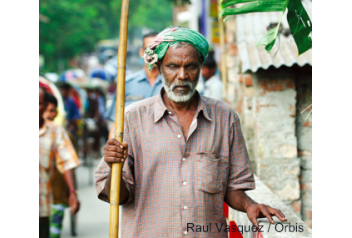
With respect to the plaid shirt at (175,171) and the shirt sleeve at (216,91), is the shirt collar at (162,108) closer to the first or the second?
the plaid shirt at (175,171)

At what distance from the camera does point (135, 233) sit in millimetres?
2410

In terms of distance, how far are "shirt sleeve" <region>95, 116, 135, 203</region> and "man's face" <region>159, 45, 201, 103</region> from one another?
0.34 meters

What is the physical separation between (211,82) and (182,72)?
4.75m

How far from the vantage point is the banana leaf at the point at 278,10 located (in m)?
2.58

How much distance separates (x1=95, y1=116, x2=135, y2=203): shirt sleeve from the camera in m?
2.40

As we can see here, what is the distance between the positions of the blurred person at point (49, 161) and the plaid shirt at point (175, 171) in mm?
2071

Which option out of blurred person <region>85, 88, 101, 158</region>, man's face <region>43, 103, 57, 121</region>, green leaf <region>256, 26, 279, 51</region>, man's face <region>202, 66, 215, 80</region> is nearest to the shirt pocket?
green leaf <region>256, 26, 279, 51</region>

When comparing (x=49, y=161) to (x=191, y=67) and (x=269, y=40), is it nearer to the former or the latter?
(x=191, y=67)

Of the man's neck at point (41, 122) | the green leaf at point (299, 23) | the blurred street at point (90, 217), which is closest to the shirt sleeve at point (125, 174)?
the green leaf at point (299, 23)

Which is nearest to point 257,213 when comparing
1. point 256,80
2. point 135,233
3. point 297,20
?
point 135,233

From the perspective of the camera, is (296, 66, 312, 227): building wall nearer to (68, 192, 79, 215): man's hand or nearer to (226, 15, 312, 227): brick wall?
(226, 15, 312, 227): brick wall

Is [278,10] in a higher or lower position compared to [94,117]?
higher

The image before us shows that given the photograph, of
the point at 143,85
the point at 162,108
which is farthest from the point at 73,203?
the point at 162,108

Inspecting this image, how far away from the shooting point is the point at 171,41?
98.5 inches
